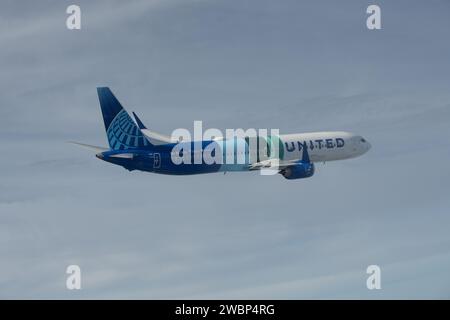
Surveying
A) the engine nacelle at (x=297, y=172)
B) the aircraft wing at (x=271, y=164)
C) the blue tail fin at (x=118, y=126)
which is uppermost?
the blue tail fin at (x=118, y=126)

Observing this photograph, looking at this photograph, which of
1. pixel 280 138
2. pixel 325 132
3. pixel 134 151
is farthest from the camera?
pixel 325 132

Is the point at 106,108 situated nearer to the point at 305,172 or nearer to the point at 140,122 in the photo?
the point at 140,122

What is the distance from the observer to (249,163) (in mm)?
158000

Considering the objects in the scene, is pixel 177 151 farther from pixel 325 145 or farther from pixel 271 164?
pixel 325 145

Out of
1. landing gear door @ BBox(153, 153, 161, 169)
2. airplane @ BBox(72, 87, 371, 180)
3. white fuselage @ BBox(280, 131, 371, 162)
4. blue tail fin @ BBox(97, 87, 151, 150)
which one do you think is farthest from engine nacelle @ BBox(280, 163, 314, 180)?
blue tail fin @ BBox(97, 87, 151, 150)

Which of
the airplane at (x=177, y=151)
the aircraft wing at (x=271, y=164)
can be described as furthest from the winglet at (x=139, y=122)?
the aircraft wing at (x=271, y=164)

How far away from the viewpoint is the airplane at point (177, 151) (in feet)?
494

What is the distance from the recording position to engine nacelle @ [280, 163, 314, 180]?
15725 cm

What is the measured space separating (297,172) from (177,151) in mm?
22282

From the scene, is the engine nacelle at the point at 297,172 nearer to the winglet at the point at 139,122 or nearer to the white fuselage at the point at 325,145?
the white fuselage at the point at 325,145

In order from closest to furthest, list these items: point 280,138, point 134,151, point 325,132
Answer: point 134,151
point 280,138
point 325,132

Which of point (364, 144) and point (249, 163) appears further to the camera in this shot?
point (364, 144)

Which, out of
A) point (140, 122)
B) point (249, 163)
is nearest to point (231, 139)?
point (249, 163)

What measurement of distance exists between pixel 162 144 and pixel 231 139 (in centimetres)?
1332
